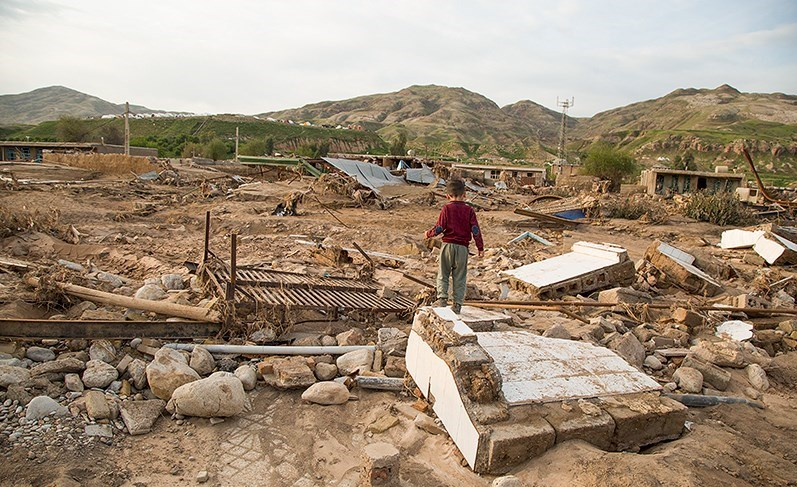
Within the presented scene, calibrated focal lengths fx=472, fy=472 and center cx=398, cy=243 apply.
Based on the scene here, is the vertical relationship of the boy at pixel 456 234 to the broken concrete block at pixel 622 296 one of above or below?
above

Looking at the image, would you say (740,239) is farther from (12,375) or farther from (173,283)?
(12,375)

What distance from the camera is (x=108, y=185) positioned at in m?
17.5

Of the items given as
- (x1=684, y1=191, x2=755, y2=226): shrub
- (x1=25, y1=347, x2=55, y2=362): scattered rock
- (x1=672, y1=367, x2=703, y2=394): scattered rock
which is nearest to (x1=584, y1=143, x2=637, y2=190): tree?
(x1=684, y1=191, x2=755, y2=226): shrub

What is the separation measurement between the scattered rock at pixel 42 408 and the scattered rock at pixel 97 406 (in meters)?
0.14

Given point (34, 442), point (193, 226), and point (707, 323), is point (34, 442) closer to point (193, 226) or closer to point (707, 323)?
point (707, 323)

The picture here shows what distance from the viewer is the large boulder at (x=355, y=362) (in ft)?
13.5

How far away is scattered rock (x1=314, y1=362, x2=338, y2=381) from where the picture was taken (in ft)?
13.2

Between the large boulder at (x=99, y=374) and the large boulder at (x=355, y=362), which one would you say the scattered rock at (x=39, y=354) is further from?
the large boulder at (x=355, y=362)

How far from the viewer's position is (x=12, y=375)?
3.33 m

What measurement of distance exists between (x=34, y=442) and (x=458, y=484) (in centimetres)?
256

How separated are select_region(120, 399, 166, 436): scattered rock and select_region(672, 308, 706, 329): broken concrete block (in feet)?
18.2

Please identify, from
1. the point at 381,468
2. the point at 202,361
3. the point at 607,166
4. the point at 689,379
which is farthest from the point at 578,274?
the point at 607,166

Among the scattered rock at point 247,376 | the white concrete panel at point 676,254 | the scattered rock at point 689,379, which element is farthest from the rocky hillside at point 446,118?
A: the scattered rock at point 247,376

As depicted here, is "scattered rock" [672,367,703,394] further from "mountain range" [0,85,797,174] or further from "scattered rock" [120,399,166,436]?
"mountain range" [0,85,797,174]
